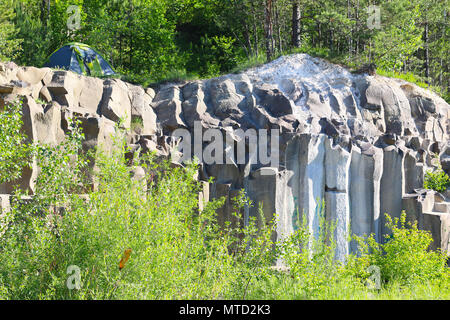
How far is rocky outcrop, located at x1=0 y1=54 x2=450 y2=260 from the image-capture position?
9672 millimetres

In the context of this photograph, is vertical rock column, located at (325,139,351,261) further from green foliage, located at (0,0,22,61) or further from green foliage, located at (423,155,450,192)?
green foliage, located at (0,0,22,61)

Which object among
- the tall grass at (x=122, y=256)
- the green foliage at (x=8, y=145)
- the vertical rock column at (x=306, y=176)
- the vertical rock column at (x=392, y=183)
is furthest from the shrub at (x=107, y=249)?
the vertical rock column at (x=392, y=183)

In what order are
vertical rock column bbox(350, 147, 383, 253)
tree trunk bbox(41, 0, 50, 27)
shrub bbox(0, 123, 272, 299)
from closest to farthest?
shrub bbox(0, 123, 272, 299), vertical rock column bbox(350, 147, 383, 253), tree trunk bbox(41, 0, 50, 27)

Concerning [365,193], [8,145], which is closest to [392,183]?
[365,193]

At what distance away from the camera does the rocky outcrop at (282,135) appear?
31.7 ft

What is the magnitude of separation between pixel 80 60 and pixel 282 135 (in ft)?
23.9

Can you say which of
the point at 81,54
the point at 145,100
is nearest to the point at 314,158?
the point at 145,100

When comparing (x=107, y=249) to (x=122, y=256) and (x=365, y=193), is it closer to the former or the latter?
(x=122, y=256)

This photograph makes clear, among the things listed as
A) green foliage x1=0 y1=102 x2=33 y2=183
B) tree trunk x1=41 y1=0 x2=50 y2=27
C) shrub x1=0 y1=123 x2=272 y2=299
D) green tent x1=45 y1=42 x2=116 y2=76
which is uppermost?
tree trunk x1=41 y1=0 x2=50 y2=27

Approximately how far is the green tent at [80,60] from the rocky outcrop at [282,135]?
281 centimetres

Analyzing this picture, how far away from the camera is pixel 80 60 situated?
14.5m

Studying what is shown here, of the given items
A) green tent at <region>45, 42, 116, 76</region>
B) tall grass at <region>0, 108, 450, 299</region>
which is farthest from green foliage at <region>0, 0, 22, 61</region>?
tall grass at <region>0, 108, 450, 299</region>

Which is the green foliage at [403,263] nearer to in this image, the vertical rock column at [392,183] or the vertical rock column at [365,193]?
the vertical rock column at [365,193]

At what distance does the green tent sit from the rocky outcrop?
2810 millimetres
